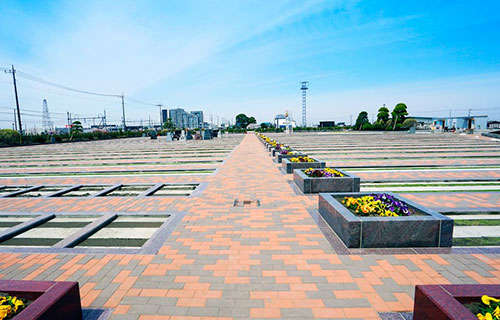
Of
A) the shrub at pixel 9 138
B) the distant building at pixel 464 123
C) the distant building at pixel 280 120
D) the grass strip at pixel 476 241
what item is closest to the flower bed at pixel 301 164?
the grass strip at pixel 476 241

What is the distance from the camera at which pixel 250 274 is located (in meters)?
3.53

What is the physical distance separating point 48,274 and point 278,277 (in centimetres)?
323

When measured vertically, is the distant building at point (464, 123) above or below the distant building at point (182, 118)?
below

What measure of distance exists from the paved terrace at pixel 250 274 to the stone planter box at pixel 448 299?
1.84ft

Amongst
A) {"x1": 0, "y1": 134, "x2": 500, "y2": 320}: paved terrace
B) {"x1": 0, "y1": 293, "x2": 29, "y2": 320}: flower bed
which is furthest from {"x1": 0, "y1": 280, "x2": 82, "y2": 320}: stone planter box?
{"x1": 0, "y1": 134, "x2": 500, "y2": 320}: paved terrace

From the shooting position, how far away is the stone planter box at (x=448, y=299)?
6.91 feet

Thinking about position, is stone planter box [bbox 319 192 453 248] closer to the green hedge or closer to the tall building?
the green hedge

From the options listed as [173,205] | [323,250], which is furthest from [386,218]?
[173,205]

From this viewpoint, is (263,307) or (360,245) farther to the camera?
(360,245)

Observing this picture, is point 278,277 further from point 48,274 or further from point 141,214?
point 141,214

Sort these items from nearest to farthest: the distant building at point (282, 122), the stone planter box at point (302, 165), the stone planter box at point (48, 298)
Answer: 1. the stone planter box at point (48, 298)
2. the stone planter box at point (302, 165)
3. the distant building at point (282, 122)

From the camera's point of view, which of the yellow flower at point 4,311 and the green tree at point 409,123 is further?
the green tree at point 409,123

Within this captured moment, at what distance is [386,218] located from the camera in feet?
13.9

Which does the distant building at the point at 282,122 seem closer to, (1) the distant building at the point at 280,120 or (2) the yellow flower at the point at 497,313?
(1) the distant building at the point at 280,120
